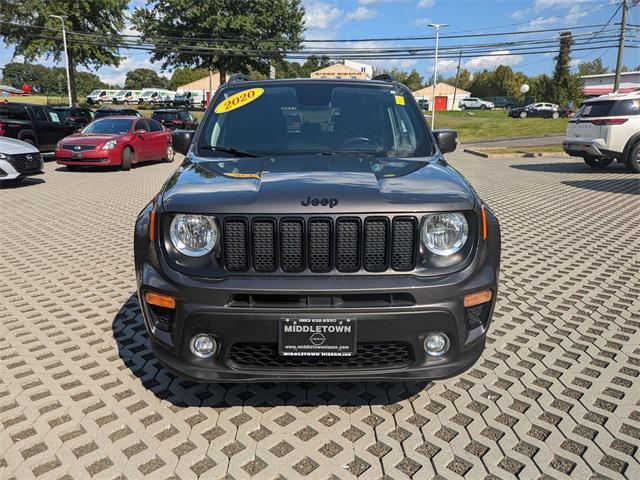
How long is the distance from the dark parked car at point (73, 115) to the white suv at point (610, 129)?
16.7 meters

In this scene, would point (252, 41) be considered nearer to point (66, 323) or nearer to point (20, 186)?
point (20, 186)

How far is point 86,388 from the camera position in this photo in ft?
10.6

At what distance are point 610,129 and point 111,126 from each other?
45.5 ft

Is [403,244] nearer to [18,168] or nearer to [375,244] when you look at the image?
[375,244]

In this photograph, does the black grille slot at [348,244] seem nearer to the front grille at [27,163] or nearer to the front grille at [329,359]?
the front grille at [329,359]

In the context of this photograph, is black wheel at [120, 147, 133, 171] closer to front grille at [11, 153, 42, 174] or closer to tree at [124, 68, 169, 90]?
front grille at [11, 153, 42, 174]

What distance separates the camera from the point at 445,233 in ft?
8.77

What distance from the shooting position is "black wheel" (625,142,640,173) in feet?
44.3

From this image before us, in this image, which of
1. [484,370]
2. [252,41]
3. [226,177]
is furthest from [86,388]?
[252,41]

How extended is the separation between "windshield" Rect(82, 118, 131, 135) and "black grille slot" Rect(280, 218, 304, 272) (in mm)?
14419

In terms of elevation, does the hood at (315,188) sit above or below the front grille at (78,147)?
above

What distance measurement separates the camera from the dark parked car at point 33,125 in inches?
623

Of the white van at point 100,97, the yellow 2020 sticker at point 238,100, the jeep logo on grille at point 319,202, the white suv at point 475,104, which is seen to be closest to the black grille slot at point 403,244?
the jeep logo on grille at point 319,202

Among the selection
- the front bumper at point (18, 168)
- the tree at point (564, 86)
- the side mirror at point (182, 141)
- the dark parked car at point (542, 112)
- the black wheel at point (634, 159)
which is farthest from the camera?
the tree at point (564, 86)
